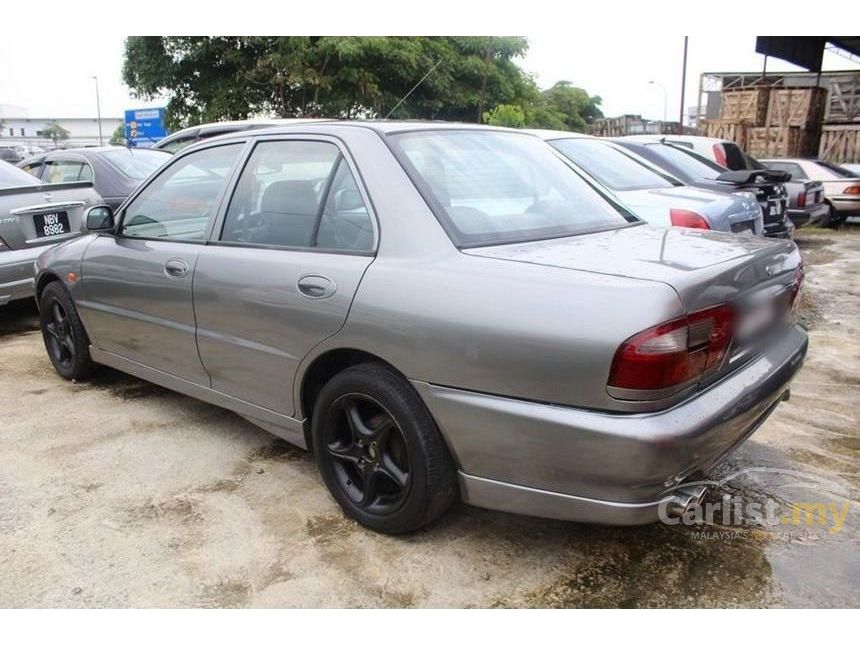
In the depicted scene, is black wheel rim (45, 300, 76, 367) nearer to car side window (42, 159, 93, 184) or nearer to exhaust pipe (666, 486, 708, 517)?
car side window (42, 159, 93, 184)

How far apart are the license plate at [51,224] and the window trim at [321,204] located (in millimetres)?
3396

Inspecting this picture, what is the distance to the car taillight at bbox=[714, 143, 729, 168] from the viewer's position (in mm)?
8719

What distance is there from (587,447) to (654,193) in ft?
12.6

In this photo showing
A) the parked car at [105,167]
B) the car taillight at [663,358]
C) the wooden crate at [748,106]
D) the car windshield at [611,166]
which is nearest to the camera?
the car taillight at [663,358]

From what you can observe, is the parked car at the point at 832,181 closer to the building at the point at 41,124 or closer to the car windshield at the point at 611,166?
the car windshield at the point at 611,166

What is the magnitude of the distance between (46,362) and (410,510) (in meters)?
3.67

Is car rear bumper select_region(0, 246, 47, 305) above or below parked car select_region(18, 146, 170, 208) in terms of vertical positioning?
below

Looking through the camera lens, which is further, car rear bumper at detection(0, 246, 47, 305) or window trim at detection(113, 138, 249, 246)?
car rear bumper at detection(0, 246, 47, 305)

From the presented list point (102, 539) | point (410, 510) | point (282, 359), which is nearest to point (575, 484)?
point (410, 510)

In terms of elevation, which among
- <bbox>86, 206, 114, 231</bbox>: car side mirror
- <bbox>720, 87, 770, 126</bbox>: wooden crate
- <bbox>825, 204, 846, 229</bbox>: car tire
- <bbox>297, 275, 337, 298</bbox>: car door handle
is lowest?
<bbox>825, 204, 846, 229</bbox>: car tire

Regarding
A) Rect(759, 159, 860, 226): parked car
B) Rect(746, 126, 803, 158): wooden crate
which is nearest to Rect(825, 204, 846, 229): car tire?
Rect(759, 159, 860, 226): parked car

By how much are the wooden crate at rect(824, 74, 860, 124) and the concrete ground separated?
18210 millimetres

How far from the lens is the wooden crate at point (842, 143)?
1825 cm

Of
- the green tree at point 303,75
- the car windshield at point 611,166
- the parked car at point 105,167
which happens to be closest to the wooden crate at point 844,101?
the green tree at point 303,75
